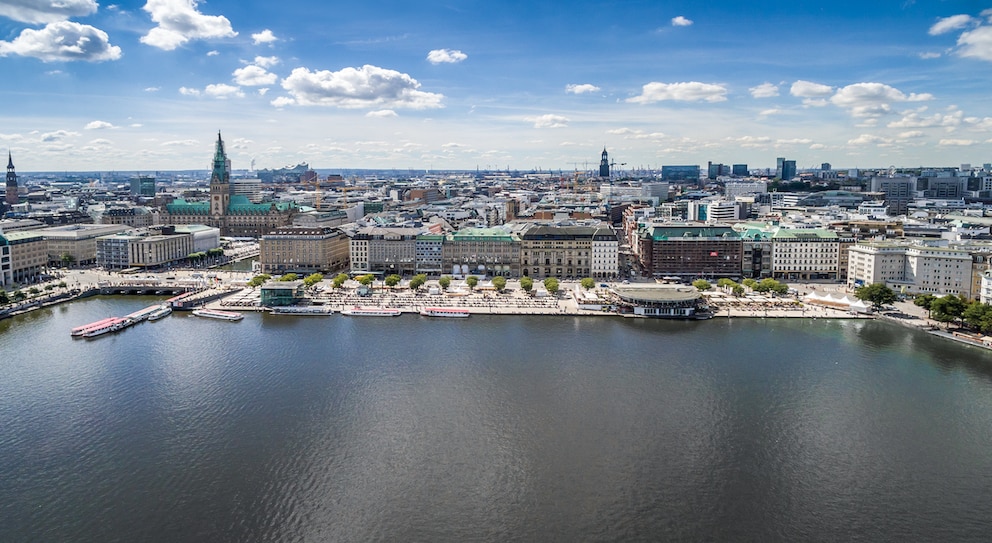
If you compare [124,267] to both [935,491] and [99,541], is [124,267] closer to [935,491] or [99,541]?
[99,541]

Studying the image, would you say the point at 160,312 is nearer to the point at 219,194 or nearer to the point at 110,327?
the point at 110,327

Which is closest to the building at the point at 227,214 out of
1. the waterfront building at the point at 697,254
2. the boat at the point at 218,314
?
the boat at the point at 218,314

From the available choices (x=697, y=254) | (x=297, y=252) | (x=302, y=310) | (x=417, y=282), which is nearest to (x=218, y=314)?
(x=302, y=310)

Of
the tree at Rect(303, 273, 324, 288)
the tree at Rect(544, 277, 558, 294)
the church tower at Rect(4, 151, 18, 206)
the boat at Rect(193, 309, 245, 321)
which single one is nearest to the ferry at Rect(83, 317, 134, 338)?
the boat at Rect(193, 309, 245, 321)

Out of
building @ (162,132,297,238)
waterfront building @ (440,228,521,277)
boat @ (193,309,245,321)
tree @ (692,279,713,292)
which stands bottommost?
boat @ (193,309,245,321)

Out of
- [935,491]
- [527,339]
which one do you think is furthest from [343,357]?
[935,491]

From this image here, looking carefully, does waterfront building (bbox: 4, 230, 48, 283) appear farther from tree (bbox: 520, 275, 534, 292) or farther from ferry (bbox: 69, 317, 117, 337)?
tree (bbox: 520, 275, 534, 292)

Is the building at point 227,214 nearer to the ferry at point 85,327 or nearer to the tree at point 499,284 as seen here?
the tree at point 499,284
